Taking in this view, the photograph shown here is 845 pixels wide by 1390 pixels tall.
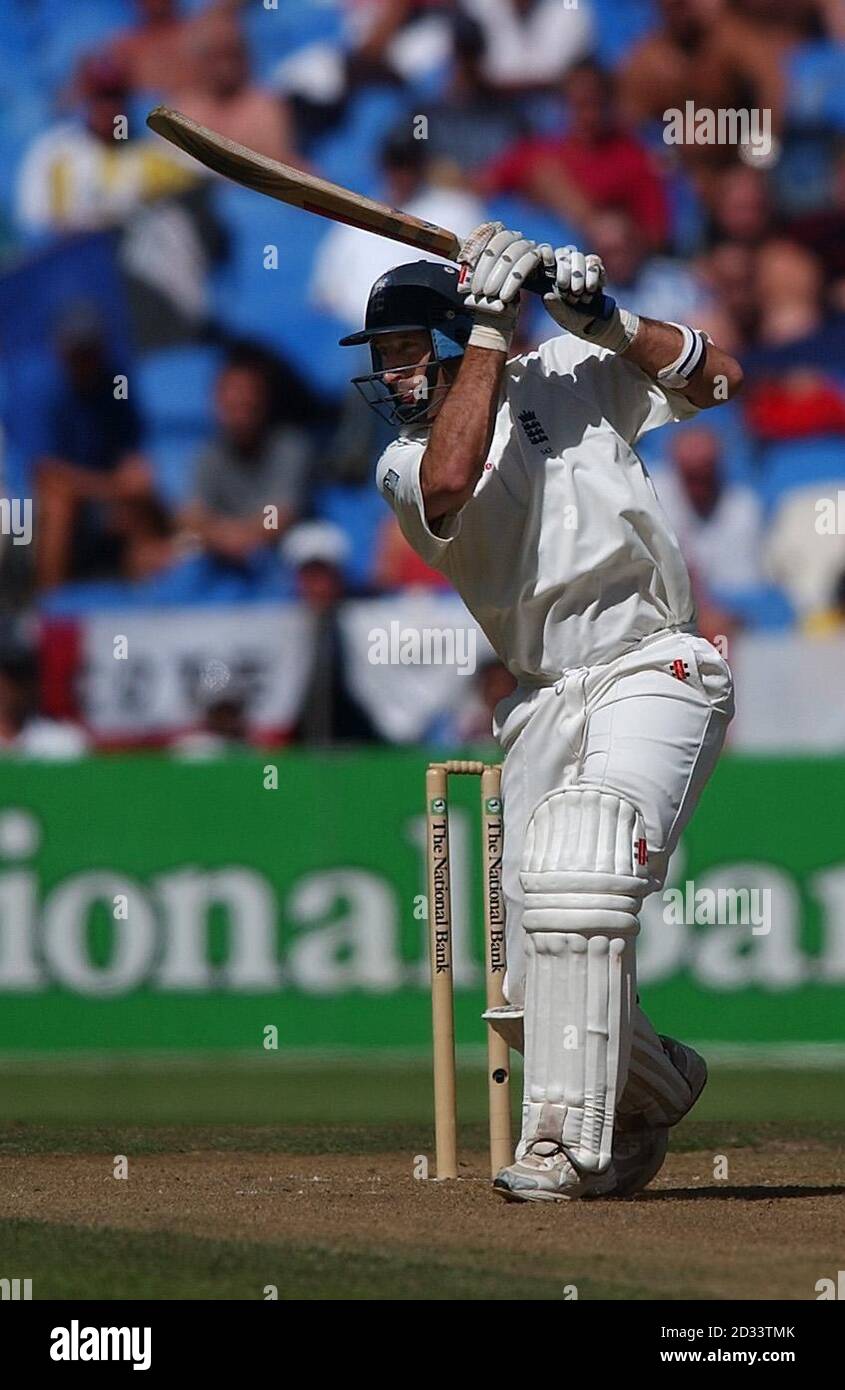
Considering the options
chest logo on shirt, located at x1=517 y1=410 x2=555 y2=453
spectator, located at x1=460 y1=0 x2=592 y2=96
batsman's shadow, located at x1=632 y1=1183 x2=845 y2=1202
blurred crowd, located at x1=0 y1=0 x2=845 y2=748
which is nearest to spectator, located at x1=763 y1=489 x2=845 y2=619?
blurred crowd, located at x1=0 y1=0 x2=845 y2=748

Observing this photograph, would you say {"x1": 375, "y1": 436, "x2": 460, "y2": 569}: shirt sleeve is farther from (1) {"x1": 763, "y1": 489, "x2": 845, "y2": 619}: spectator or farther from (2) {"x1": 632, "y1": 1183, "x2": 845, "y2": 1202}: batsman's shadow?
(1) {"x1": 763, "y1": 489, "x2": 845, "y2": 619}: spectator

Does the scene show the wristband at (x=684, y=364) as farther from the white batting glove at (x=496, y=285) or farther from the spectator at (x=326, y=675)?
the spectator at (x=326, y=675)

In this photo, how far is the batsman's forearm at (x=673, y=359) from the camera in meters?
5.14

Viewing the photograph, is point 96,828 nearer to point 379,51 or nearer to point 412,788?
point 412,788

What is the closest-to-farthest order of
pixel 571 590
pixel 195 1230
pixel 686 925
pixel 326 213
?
pixel 195 1230
pixel 571 590
pixel 326 213
pixel 686 925

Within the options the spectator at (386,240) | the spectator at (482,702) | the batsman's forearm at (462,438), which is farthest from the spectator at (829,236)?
the batsman's forearm at (462,438)

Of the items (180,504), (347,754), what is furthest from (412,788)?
(180,504)

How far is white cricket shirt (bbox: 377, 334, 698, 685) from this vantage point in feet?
16.5

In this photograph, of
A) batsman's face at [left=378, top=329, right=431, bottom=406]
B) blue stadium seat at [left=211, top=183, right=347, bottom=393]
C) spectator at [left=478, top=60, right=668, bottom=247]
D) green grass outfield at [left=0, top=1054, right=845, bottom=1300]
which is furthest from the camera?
spectator at [left=478, top=60, right=668, bottom=247]

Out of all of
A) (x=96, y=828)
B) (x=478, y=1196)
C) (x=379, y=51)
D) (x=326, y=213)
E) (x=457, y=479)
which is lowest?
(x=478, y=1196)

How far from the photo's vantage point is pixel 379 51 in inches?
500

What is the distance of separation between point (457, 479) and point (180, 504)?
6959mm

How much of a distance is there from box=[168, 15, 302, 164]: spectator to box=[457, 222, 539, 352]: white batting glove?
776 cm
